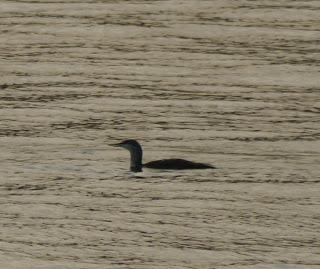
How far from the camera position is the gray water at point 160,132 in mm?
7812

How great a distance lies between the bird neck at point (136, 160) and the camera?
30.0 feet

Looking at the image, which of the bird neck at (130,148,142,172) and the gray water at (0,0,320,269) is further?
the bird neck at (130,148,142,172)

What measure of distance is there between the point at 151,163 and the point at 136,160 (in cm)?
10

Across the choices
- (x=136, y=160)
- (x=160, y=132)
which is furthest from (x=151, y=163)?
(x=160, y=132)

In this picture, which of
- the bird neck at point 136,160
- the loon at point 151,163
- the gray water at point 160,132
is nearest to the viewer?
the gray water at point 160,132

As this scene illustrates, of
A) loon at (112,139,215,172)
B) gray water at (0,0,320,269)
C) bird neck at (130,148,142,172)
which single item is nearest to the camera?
gray water at (0,0,320,269)

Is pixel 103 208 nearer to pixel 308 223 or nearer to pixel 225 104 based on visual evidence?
pixel 308 223

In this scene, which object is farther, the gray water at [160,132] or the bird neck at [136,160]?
the bird neck at [136,160]

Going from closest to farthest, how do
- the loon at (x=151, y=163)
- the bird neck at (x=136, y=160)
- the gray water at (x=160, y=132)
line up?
1. the gray water at (x=160, y=132)
2. the loon at (x=151, y=163)
3. the bird neck at (x=136, y=160)

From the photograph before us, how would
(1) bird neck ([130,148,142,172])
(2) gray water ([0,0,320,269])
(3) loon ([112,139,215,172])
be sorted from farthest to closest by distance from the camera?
(1) bird neck ([130,148,142,172])
(3) loon ([112,139,215,172])
(2) gray water ([0,0,320,269])

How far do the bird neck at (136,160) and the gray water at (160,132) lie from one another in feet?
0.15

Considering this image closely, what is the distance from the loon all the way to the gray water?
45 mm

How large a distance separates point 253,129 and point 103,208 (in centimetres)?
173

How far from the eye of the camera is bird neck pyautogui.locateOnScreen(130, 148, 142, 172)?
30.0 feet
